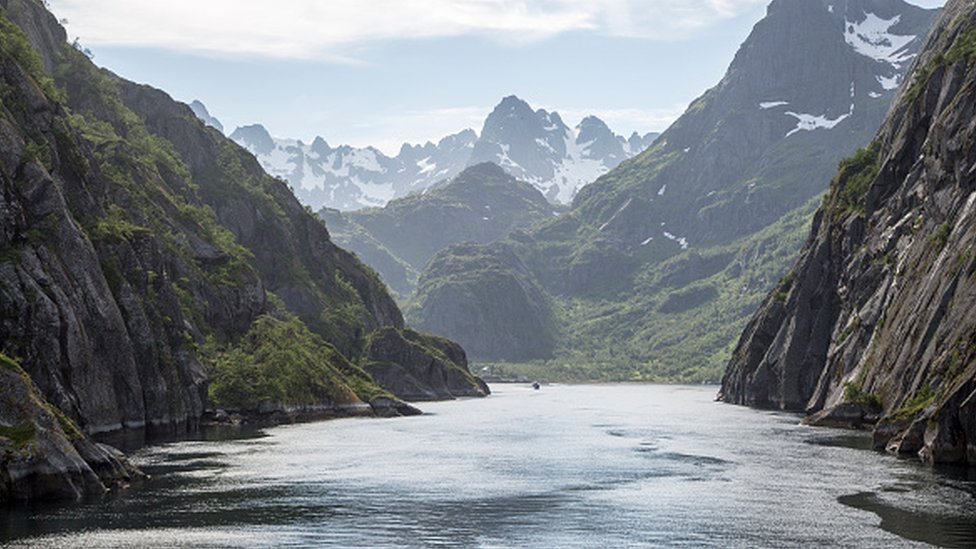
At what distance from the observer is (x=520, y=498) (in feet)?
297

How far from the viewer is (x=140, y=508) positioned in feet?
262

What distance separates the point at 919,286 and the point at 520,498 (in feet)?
222

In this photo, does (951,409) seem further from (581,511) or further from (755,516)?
(581,511)

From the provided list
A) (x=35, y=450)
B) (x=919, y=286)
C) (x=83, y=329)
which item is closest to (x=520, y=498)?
(x=35, y=450)

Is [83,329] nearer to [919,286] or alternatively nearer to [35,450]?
[35,450]

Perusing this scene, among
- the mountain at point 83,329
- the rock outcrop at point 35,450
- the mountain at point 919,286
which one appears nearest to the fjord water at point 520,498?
the rock outcrop at point 35,450

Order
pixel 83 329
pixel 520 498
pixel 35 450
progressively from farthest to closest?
pixel 83 329, pixel 520 498, pixel 35 450

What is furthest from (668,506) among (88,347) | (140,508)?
(88,347)

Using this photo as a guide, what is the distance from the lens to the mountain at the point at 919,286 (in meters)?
108

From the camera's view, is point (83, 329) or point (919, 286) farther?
point (919, 286)

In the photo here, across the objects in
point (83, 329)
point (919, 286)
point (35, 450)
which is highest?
point (919, 286)

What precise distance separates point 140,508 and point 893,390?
290 ft

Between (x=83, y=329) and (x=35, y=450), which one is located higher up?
(x=83, y=329)

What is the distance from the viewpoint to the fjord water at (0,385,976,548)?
2793 inches
